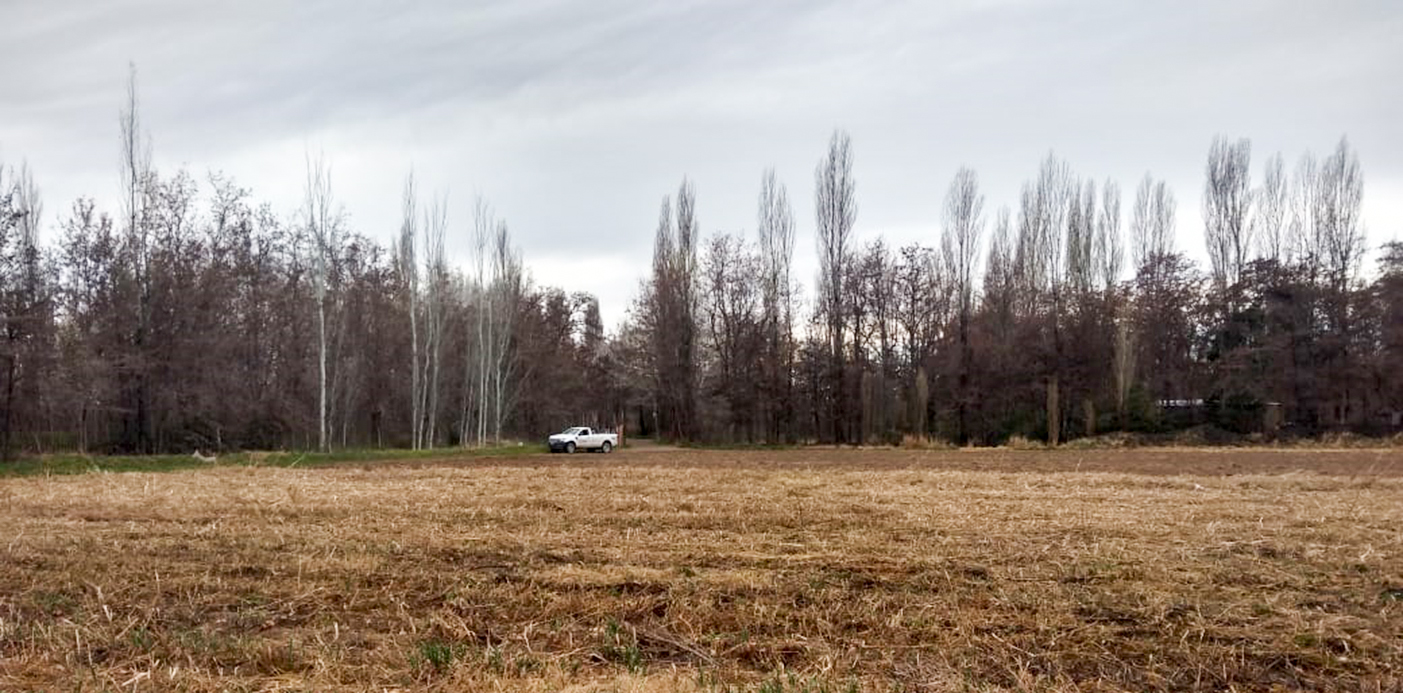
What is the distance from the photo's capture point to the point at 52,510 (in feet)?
42.7

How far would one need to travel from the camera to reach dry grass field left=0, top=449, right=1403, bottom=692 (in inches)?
192

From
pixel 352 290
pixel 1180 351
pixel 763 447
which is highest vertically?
pixel 352 290

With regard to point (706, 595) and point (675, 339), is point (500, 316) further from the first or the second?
point (706, 595)

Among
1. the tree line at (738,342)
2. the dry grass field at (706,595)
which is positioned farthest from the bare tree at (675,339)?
the dry grass field at (706,595)

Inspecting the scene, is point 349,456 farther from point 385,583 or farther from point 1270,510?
point 1270,510

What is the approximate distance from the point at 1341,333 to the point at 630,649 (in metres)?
51.9

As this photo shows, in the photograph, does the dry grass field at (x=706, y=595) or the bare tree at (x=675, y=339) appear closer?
the dry grass field at (x=706, y=595)

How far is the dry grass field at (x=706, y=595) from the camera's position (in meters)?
4.88

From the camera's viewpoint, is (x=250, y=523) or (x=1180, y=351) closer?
(x=250, y=523)

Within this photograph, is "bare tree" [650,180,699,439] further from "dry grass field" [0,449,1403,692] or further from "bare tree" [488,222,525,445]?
"dry grass field" [0,449,1403,692]

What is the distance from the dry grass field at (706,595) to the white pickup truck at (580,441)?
1062 inches

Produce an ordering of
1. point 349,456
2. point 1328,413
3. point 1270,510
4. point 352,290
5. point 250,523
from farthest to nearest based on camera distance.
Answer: point 352,290, point 1328,413, point 349,456, point 1270,510, point 250,523

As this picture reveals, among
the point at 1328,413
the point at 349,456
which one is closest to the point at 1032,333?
the point at 1328,413

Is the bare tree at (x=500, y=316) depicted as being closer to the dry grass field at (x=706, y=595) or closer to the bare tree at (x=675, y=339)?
the bare tree at (x=675, y=339)
